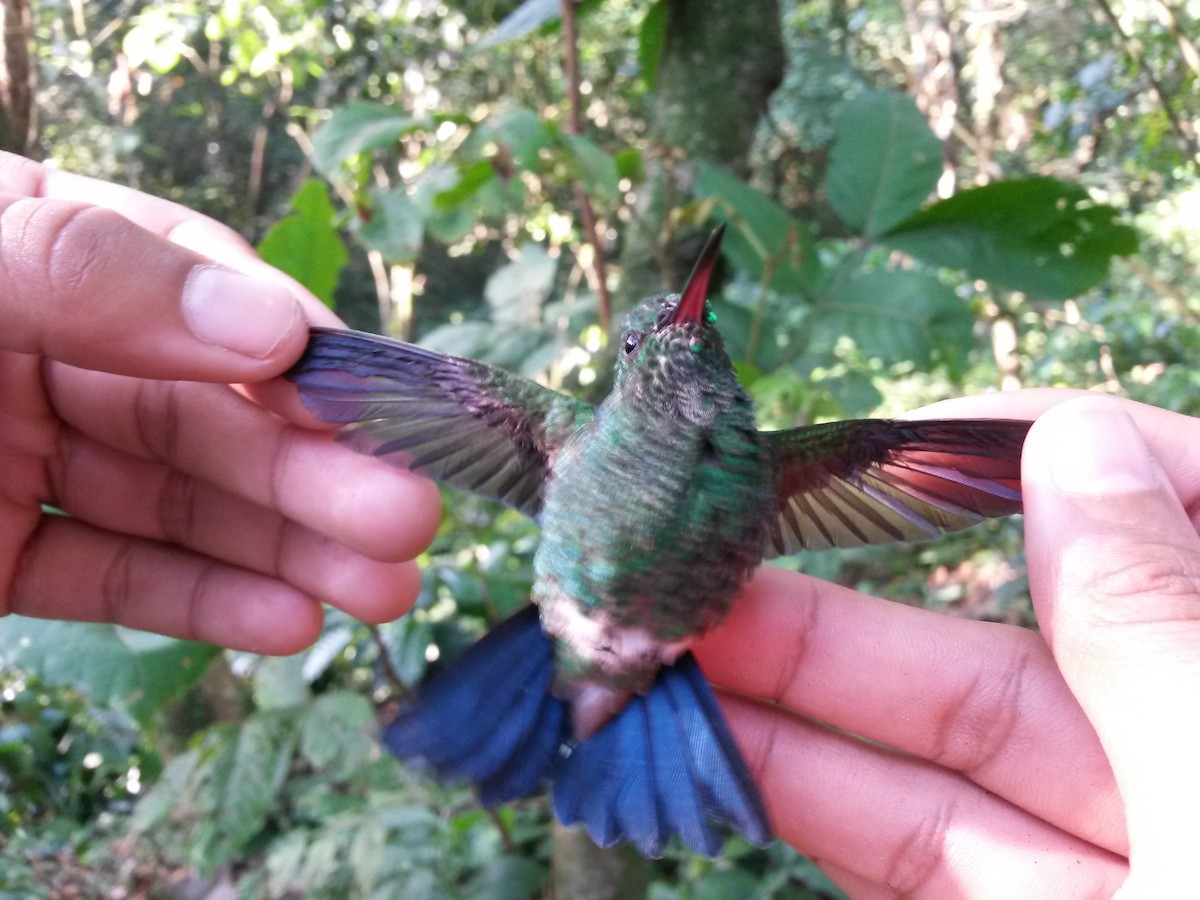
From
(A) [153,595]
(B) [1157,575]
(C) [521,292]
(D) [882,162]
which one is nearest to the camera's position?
(B) [1157,575]

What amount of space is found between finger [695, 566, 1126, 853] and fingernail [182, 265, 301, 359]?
0.87 m

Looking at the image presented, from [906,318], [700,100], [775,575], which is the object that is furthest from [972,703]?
[700,100]

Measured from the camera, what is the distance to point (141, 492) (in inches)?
64.9

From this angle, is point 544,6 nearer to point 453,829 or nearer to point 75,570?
point 75,570

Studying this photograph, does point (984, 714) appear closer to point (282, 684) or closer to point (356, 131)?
point (282, 684)

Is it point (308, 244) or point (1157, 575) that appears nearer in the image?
point (1157, 575)

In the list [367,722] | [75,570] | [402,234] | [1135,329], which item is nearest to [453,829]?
[367,722]

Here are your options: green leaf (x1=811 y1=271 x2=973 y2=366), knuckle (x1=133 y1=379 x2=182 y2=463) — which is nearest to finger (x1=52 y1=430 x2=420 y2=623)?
knuckle (x1=133 y1=379 x2=182 y2=463)

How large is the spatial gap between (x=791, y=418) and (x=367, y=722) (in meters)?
1.19

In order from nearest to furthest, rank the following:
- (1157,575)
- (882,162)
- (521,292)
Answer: (1157,575), (882,162), (521,292)

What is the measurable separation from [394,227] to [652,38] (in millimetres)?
991

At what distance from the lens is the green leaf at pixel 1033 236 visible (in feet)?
6.50

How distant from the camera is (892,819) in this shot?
1430mm

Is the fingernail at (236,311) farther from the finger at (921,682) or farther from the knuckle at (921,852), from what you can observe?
the knuckle at (921,852)
